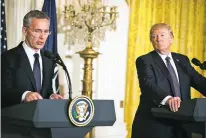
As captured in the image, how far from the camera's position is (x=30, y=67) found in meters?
2.69

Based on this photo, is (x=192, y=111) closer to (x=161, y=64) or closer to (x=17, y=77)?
(x=161, y=64)

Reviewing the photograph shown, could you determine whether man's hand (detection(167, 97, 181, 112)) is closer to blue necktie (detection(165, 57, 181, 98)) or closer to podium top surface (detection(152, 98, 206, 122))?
podium top surface (detection(152, 98, 206, 122))

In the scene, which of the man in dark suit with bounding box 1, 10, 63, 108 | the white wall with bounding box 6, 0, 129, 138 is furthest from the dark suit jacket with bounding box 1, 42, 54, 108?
the white wall with bounding box 6, 0, 129, 138

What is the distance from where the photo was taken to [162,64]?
3.34m

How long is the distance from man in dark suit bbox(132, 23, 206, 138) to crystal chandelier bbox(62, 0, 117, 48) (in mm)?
2512

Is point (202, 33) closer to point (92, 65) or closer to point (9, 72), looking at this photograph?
point (92, 65)

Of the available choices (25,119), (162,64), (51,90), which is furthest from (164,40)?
(25,119)

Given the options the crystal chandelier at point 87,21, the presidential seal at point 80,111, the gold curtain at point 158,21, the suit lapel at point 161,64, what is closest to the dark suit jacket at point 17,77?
the presidential seal at point 80,111

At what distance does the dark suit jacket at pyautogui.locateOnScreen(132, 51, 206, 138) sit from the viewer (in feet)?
10.6

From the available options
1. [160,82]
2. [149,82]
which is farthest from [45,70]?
[160,82]

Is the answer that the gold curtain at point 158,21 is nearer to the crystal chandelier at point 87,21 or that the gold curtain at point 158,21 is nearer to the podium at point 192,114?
the crystal chandelier at point 87,21

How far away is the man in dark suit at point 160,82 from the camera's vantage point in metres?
3.21

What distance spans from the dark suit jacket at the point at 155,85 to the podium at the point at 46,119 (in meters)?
0.85

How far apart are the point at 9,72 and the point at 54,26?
295cm
